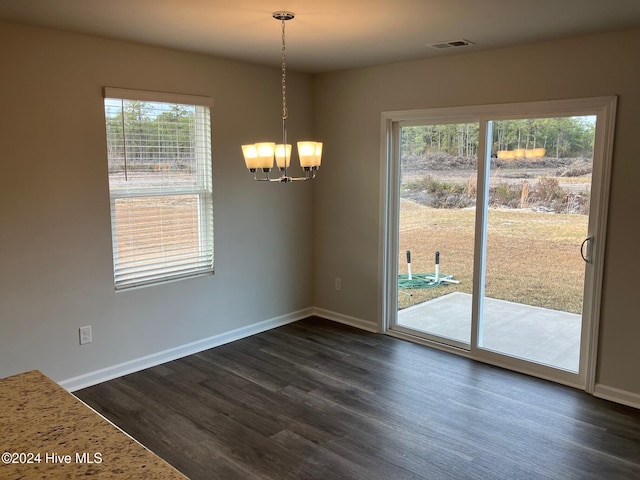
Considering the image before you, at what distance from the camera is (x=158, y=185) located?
4.10m

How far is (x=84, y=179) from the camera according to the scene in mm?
3631

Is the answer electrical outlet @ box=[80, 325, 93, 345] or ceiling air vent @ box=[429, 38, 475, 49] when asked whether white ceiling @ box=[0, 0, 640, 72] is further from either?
electrical outlet @ box=[80, 325, 93, 345]

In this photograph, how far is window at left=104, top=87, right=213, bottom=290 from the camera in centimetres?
384

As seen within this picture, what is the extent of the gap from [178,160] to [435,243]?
229cm

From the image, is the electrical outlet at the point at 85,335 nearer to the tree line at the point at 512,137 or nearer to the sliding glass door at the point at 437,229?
the sliding glass door at the point at 437,229

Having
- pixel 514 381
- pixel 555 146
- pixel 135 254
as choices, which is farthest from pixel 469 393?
pixel 135 254

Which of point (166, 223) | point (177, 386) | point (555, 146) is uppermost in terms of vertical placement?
point (555, 146)

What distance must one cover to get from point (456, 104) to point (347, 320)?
2.32 metres

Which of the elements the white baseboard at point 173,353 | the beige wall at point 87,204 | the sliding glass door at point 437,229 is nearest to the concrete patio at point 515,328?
the sliding glass door at point 437,229

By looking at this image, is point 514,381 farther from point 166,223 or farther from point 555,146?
point 166,223

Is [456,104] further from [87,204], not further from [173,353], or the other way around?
[173,353]

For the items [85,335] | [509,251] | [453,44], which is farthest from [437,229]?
[85,335]

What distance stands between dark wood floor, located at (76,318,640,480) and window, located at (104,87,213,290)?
32.9 inches

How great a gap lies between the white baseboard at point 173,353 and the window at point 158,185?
2.01ft
